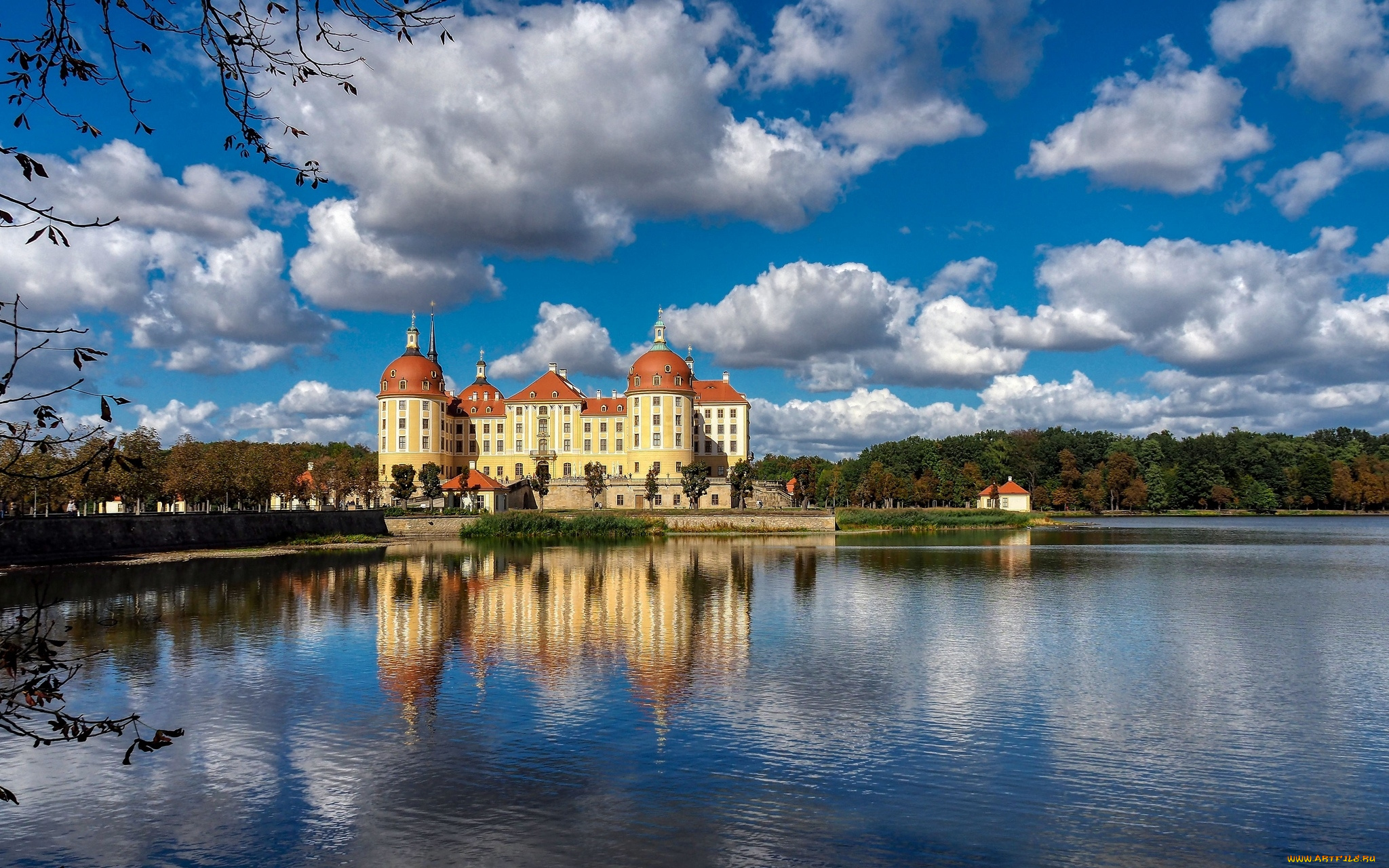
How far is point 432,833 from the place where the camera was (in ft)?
36.4

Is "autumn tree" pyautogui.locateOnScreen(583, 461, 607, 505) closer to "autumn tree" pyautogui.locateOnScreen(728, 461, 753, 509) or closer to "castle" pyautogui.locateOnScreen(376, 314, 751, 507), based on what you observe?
"castle" pyautogui.locateOnScreen(376, 314, 751, 507)

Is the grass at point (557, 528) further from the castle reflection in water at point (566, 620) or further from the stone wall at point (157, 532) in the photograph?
the castle reflection in water at point (566, 620)

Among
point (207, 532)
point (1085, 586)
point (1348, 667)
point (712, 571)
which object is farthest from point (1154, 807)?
point (207, 532)

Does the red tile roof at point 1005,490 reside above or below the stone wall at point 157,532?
above

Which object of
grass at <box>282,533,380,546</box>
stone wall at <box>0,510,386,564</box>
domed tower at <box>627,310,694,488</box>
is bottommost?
grass at <box>282,533,380,546</box>

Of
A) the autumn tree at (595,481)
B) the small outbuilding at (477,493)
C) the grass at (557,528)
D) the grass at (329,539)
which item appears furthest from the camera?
the small outbuilding at (477,493)

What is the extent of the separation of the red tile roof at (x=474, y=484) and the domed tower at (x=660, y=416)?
40.4 ft

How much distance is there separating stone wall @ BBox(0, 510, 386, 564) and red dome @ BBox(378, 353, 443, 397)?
60.3 ft

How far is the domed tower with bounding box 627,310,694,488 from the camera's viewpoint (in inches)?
3312

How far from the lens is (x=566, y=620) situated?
26.7m

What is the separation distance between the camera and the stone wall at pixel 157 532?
44.0 meters

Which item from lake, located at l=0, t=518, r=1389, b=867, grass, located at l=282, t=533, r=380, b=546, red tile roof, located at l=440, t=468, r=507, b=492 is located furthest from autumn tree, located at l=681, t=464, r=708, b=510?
lake, located at l=0, t=518, r=1389, b=867

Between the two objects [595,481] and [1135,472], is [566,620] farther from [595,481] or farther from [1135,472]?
[1135,472]

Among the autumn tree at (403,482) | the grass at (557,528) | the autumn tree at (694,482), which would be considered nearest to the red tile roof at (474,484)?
the autumn tree at (403,482)
